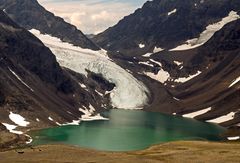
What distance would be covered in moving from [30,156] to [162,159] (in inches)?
992

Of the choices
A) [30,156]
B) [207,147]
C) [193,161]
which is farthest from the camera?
[207,147]

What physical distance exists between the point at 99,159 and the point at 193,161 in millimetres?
17880

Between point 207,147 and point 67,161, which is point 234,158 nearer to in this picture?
point 207,147

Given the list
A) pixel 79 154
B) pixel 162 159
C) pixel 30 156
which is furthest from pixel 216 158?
pixel 30 156

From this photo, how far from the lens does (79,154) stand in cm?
11275

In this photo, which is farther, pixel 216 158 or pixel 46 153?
pixel 46 153

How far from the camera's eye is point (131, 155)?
11431 centimetres

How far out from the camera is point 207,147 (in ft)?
404

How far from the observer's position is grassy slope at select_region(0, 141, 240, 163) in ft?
343

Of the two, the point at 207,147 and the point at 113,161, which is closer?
the point at 113,161

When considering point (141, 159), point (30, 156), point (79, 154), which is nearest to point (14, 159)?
point (30, 156)

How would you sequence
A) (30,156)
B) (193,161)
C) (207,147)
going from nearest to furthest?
(193,161)
(30,156)
(207,147)

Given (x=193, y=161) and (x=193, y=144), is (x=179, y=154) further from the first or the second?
(x=193, y=144)

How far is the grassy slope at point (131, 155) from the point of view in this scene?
343 feet
